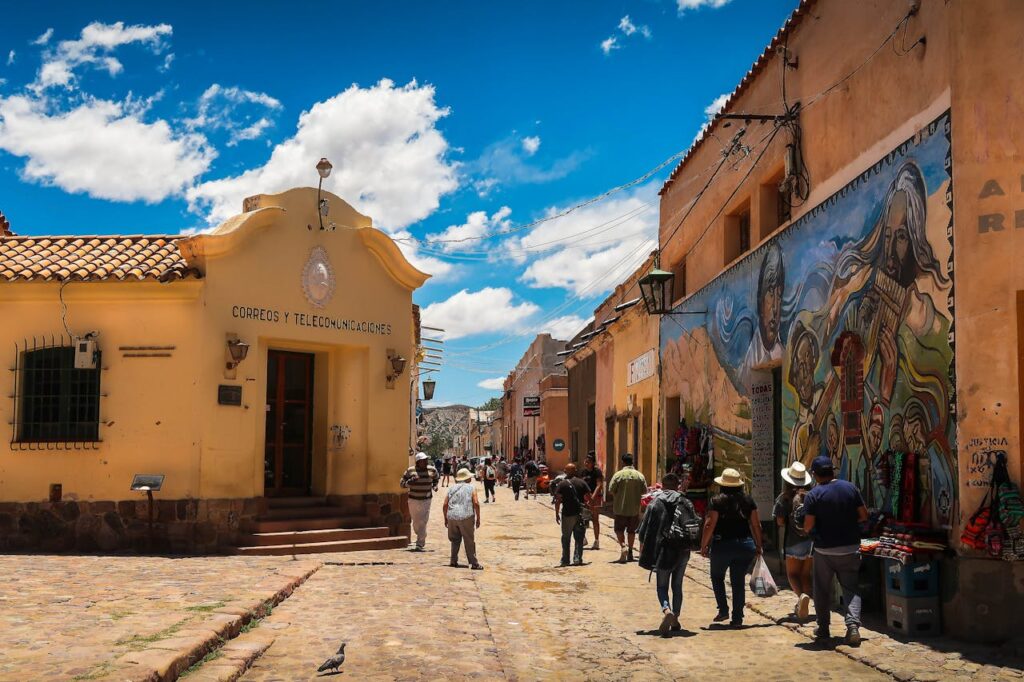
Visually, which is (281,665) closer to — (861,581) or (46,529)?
(861,581)

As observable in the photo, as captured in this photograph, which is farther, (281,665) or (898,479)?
(898,479)

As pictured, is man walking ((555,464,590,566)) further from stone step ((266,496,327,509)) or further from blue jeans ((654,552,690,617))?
blue jeans ((654,552,690,617))

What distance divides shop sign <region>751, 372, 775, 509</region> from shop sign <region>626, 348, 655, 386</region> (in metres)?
6.74

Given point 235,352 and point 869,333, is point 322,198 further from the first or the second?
point 869,333

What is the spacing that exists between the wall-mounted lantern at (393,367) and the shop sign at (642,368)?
6.64 metres

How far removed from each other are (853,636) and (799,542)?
5.77 ft

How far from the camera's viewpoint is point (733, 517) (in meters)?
9.82

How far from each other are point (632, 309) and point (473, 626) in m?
14.8

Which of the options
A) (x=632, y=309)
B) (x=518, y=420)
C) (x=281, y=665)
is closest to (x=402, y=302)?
(x=632, y=309)

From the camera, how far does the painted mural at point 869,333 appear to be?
9.13 meters

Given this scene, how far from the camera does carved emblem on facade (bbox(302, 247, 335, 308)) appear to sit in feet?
52.3

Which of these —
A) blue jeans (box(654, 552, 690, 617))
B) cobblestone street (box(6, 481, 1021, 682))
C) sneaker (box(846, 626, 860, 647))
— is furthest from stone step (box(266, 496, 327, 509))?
sneaker (box(846, 626, 860, 647))

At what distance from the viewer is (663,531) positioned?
9531 mm

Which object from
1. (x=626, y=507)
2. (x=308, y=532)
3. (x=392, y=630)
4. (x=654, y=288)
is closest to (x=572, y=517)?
(x=626, y=507)
